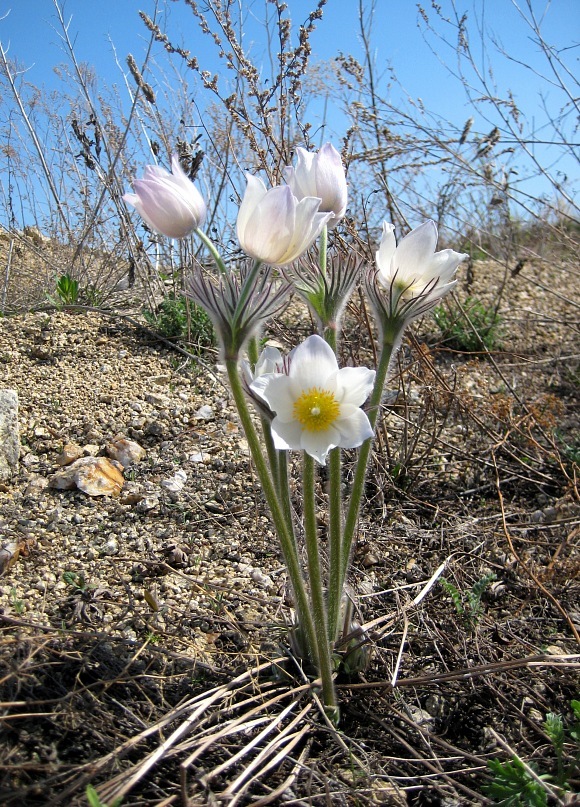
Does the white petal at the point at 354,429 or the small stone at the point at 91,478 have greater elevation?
the white petal at the point at 354,429

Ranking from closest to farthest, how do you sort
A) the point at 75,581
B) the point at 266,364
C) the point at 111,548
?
the point at 266,364
the point at 75,581
the point at 111,548

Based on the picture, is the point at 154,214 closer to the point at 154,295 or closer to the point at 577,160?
the point at 154,295

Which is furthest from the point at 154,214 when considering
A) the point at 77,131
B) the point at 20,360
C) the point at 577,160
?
the point at 577,160

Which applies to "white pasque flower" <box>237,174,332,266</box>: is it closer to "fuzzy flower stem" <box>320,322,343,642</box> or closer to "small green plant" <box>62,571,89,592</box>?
"fuzzy flower stem" <box>320,322,343,642</box>

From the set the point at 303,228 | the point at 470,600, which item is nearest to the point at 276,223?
the point at 303,228

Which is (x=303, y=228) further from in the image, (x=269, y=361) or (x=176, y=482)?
(x=176, y=482)

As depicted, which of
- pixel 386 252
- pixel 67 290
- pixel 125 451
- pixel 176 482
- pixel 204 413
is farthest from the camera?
pixel 67 290

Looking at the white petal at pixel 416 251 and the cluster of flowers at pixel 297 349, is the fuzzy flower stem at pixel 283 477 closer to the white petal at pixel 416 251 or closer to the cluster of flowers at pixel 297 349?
the cluster of flowers at pixel 297 349

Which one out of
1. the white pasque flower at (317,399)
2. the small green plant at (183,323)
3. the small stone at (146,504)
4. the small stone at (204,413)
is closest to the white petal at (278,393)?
the white pasque flower at (317,399)
